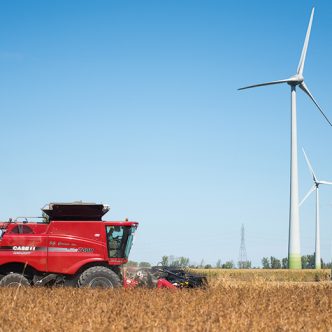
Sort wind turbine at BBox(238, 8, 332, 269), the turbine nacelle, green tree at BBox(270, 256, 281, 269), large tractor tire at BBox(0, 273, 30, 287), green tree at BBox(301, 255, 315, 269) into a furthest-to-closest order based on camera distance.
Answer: green tree at BBox(301, 255, 315, 269) → green tree at BBox(270, 256, 281, 269) → the turbine nacelle → wind turbine at BBox(238, 8, 332, 269) → large tractor tire at BBox(0, 273, 30, 287)

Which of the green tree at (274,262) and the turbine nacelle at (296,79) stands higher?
the turbine nacelle at (296,79)

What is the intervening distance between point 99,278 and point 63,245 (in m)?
2.00

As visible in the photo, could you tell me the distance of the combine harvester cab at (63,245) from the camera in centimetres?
2203

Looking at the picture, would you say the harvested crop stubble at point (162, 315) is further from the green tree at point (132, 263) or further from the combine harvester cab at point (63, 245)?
the green tree at point (132, 263)

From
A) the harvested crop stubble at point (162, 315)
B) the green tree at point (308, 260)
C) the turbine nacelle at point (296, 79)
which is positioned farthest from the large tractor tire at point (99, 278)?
the green tree at point (308, 260)

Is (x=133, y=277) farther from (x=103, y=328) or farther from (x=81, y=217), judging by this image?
(x=103, y=328)

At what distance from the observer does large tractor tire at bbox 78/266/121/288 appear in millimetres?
21094

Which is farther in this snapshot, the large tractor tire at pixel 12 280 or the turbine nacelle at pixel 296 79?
the turbine nacelle at pixel 296 79

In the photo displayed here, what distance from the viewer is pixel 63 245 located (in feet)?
73.2

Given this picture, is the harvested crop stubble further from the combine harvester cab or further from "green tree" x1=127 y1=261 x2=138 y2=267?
"green tree" x1=127 y1=261 x2=138 y2=267

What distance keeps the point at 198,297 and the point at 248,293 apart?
179 centimetres

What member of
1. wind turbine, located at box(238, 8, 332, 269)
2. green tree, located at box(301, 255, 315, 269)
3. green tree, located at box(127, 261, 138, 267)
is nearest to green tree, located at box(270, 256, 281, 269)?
green tree, located at box(301, 255, 315, 269)

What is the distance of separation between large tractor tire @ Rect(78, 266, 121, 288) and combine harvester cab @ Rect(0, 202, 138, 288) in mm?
Answer: 525

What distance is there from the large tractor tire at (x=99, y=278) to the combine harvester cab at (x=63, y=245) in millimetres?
525
